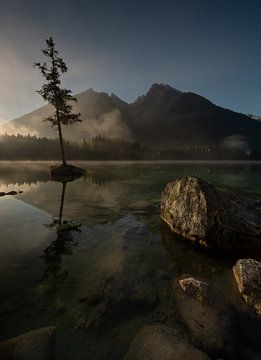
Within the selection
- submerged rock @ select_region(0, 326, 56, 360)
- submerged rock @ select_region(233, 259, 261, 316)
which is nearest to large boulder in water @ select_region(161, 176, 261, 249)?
submerged rock @ select_region(233, 259, 261, 316)

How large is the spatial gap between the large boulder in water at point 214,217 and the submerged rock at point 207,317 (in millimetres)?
3707

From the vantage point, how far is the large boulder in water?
32.2 feet

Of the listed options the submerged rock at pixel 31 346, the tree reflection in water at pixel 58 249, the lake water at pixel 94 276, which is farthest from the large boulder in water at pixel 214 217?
the submerged rock at pixel 31 346

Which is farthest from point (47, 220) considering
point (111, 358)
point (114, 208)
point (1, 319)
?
point (111, 358)

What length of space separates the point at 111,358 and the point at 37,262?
4666 mm

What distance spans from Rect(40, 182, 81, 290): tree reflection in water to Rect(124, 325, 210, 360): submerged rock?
9.88 feet

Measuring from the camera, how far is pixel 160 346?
4605mm

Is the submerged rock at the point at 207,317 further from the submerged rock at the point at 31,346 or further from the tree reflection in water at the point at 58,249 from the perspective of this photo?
the tree reflection in water at the point at 58,249

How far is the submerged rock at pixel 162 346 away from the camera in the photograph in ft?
14.4

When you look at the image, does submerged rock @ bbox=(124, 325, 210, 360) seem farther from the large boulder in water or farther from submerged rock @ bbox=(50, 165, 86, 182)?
submerged rock @ bbox=(50, 165, 86, 182)

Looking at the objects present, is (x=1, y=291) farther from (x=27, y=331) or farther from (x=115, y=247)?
(x=115, y=247)

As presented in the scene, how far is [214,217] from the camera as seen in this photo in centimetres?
1003

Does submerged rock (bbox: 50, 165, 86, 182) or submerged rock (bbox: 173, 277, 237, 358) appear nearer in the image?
submerged rock (bbox: 173, 277, 237, 358)

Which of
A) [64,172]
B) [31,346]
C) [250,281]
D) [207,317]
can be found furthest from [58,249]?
[64,172]
